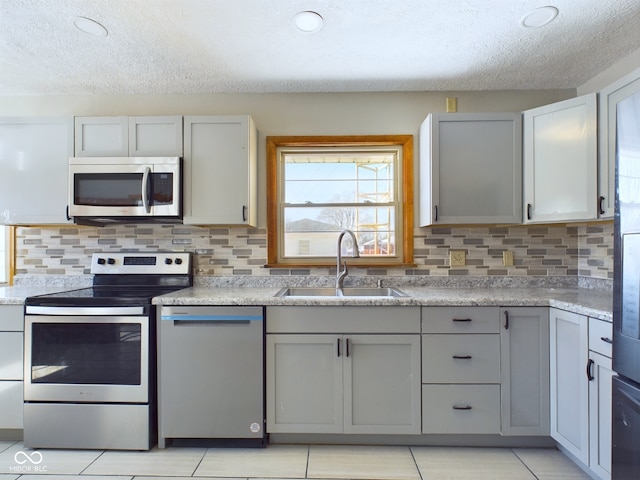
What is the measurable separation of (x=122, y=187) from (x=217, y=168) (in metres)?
0.61

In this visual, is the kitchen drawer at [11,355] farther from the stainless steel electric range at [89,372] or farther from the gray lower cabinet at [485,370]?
the gray lower cabinet at [485,370]

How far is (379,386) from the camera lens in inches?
75.6

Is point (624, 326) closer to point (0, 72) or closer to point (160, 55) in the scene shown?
point (160, 55)

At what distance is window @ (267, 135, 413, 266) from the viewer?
8.52 feet

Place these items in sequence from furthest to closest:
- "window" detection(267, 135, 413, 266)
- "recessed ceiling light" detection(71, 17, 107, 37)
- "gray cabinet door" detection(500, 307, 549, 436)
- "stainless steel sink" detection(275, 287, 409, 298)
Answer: "window" detection(267, 135, 413, 266), "stainless steel sink" detection(275, 287, 409, 298), "gray cabinet door" detection(500, 307, 549, 436), "recessed ceiling light" detection(71, 17, 107, 37)

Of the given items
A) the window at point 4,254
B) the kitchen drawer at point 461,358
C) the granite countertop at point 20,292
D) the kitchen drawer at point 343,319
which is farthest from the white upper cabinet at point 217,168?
the window at point 4,254

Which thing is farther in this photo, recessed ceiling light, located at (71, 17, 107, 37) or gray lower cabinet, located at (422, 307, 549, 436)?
gray lower cabinet, located at (422, 307, 549, 436)

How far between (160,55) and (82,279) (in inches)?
65.0

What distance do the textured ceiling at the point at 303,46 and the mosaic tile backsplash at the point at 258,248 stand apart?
101cm

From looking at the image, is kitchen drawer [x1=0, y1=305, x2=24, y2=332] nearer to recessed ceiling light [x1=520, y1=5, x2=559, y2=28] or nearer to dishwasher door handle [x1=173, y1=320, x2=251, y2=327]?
dishwasher door handle [x1=173, y1=320, x2=251, y2=327]

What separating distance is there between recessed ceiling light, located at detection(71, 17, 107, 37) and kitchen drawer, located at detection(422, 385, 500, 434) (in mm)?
2537

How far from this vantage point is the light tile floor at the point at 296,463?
1.74 meters

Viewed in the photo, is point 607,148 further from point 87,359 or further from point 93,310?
point 87,359

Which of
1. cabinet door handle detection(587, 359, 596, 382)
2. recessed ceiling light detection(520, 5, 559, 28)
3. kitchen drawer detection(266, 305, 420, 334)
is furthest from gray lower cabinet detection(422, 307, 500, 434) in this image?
recessed ceiling light detection(520, 5, 559, 28)
